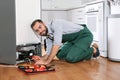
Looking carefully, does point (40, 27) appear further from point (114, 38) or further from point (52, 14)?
point (52, 14)

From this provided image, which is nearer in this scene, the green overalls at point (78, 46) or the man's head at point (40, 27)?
the man's head at point (40, 27)

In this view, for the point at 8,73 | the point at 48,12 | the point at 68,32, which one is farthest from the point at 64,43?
the point at 48,12

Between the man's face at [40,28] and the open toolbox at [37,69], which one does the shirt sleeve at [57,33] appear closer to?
the man's face at [40,28]

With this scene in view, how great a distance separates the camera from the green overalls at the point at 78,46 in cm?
288

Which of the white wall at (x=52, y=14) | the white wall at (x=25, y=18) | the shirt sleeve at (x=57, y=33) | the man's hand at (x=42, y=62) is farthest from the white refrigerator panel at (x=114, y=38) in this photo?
the white wall at (x=52, y=14)

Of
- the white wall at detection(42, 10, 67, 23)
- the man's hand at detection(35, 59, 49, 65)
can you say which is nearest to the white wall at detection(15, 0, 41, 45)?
the man's hand at detection(35, 59, 49, 65)

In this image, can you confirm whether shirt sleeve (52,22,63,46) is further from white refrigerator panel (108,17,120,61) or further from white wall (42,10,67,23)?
white wall (42,10,67,23)

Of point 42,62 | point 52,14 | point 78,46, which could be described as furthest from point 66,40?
point 52,14

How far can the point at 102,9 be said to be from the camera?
128 inches

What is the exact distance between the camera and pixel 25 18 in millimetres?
2945

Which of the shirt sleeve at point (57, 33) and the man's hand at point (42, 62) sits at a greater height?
the shirt sleeve at point (57, 33)

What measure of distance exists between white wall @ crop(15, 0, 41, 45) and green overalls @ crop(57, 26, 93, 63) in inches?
18.3

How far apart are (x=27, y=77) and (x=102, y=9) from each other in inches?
64.6

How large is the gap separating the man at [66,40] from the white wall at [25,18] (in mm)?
252
